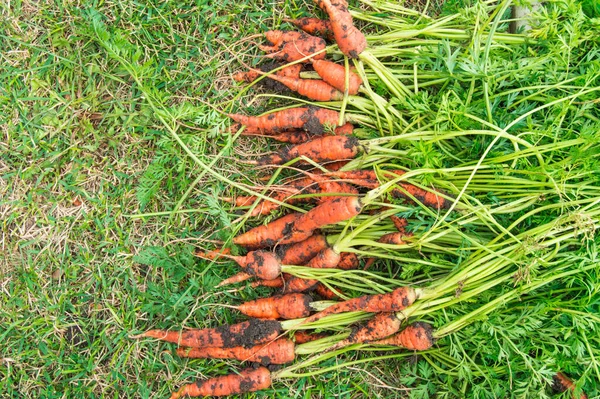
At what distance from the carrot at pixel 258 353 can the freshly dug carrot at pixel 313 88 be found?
4.45 feet

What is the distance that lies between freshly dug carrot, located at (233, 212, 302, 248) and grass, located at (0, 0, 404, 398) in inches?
6.5

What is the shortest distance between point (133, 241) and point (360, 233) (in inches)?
52.5

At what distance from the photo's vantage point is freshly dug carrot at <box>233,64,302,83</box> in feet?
9.00

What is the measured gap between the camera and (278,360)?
8.38 feet

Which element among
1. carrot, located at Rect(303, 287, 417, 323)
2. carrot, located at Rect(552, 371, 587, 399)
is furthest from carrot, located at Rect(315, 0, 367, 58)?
carrot, located at Rect(552, 371, 587, 399)

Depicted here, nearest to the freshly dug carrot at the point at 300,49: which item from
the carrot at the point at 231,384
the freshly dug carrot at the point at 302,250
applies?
the freshly dug carrot at the point at 302,250

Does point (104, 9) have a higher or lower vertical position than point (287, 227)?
higher

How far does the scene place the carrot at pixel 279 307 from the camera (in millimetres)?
2535

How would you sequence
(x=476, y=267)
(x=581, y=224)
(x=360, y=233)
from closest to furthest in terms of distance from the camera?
(x=581, y=224) → (x=476, y=267) → (x=360, y=233)

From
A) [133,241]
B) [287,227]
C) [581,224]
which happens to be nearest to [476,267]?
[581,224]

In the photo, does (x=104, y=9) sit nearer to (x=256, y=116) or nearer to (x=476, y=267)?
(x=256, y=116)

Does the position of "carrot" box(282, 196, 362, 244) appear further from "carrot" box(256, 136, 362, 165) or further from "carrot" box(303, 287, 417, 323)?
"carrot" box(303, 287, 417, 323)

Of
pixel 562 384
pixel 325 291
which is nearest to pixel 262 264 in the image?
pixel 325 291

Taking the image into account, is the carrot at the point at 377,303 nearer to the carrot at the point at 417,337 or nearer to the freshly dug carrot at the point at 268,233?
the carrot at the point at 417,337
